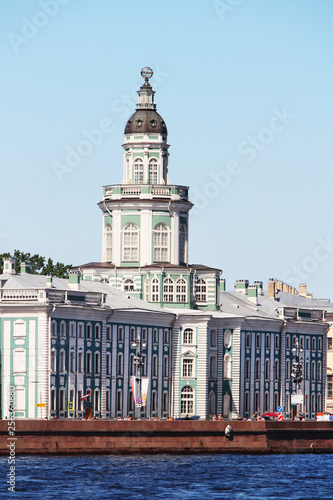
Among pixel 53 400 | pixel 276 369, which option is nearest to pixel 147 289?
pixel 276 369

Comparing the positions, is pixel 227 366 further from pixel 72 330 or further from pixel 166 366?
pixel 72 330

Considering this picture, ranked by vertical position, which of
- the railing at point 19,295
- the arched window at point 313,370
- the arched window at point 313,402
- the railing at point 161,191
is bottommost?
the arched window at point 313,402

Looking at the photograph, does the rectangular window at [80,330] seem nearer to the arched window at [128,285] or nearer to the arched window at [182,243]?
the arched window at [128,285]

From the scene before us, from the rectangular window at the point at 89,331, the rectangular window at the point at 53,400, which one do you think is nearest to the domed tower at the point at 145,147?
the rectangular window at the point at 89,331

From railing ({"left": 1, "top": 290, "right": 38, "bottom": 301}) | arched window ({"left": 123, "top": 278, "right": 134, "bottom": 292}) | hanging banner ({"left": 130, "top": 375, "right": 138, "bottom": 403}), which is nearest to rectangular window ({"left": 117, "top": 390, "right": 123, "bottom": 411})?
hanging banner ({"left": 130, "top": 375, "right": 138, "bottom": 403})

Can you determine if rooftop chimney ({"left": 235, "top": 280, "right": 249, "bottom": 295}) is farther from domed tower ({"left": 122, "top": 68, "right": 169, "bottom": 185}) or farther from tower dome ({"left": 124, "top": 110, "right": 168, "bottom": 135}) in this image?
tower dome ({"left": 124, "top": 110, "right": 168, "bottom": 135})

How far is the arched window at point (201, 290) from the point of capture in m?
170

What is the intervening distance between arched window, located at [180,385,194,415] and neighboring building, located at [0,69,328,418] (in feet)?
0.24

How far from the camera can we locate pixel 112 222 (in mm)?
168750

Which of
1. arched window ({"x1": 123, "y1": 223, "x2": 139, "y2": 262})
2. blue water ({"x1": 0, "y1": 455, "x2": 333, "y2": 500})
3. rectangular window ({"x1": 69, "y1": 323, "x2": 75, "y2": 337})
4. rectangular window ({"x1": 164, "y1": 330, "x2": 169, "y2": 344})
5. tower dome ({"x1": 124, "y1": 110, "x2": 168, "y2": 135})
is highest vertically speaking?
tower dome ({"x1": 124, "y1": 110, "x2": 168, "y2": 135})

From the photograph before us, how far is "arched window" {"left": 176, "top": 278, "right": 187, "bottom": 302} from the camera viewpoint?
546 ft

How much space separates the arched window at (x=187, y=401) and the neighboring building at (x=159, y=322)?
0.07 metres

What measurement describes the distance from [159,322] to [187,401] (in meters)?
6.78

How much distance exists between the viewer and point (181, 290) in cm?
16650
